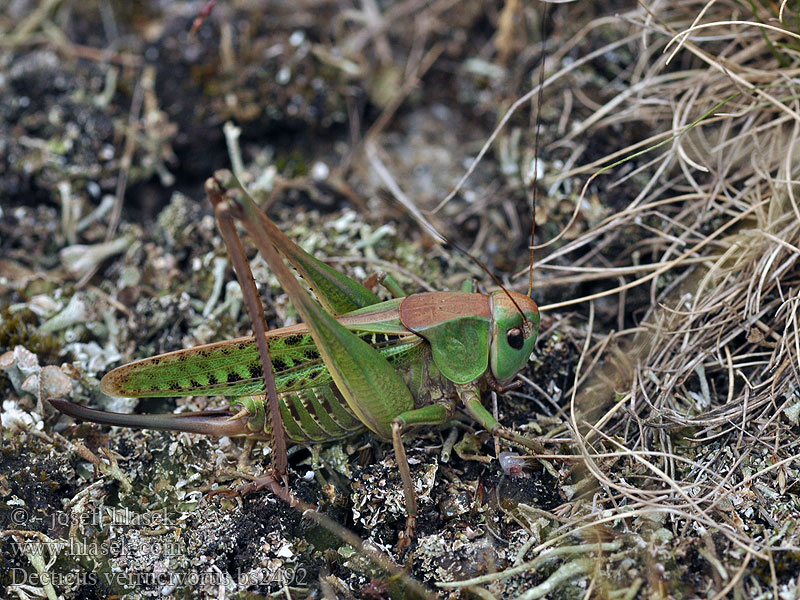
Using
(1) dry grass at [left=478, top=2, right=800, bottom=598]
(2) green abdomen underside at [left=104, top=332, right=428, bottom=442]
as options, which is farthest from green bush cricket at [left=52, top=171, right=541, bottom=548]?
(1) dry grass at [left=478, top=2, right=800, bottom=598]

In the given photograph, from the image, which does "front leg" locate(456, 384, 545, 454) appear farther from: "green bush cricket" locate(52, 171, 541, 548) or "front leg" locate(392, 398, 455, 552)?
"front leg" locate(392, 398, 455, 552)

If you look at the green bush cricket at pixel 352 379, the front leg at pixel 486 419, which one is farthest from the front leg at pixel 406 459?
the front leg at pixel 486 419

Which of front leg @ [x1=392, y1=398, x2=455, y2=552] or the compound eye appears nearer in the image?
front leg @ [x1=392, y1=398, x2=455, y2=552]

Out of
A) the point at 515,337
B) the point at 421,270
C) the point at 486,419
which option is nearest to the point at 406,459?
the point at 486,419

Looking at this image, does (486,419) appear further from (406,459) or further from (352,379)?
(352,379)

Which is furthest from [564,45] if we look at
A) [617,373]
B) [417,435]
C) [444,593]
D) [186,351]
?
[444,593]
